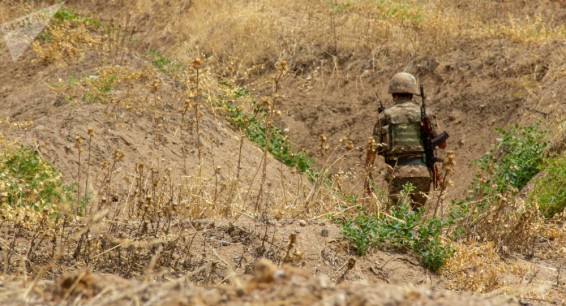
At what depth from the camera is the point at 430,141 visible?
8.71 meters

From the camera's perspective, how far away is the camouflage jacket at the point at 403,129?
8.66 metres

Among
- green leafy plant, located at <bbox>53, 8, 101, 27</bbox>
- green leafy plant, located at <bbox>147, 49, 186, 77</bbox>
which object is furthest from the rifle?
green leafy plant, located at <bbox>53, 8, 101, 27</bbox>

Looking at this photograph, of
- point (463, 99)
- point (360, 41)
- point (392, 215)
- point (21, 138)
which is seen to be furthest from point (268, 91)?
point (392, 215)

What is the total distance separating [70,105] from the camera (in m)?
10.6

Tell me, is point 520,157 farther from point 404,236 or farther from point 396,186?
point 404,236

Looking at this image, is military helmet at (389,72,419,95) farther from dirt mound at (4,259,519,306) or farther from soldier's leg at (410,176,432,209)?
dirt mound at (4,259,519,306)

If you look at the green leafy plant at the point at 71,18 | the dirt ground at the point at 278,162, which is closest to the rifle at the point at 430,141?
the dirt ground at the point at 278,162

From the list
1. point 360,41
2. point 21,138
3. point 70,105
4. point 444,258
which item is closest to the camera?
point 444,258

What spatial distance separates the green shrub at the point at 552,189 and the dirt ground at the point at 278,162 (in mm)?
1143

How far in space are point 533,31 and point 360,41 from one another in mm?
2540

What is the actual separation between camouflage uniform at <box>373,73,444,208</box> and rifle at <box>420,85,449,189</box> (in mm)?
45

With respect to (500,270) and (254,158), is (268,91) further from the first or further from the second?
(500,270)

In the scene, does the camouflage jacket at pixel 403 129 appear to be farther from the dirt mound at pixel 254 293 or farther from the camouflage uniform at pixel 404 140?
the dirt mound at pixel 254 293

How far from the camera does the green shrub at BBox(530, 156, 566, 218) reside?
8727 millimetres
